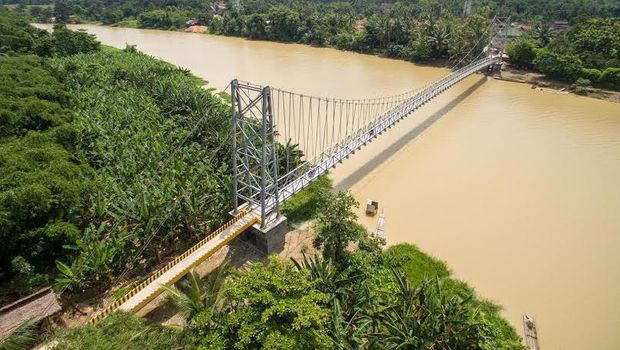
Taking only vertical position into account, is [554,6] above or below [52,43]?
above

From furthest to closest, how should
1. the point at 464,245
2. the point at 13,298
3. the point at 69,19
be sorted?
the point at 69,19 < the point at 464,245 < the point at 13,298

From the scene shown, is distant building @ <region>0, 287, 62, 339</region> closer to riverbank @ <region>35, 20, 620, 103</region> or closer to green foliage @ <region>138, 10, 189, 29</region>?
riverbank @ <region>35, 20, 620, 103</region>

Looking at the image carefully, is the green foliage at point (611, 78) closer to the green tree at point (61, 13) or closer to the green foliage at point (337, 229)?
the green foliage at point (337, 229)

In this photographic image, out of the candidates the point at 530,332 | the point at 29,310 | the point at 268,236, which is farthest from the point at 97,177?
the point at 530,332

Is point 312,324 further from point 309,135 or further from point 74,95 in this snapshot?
point 74,95

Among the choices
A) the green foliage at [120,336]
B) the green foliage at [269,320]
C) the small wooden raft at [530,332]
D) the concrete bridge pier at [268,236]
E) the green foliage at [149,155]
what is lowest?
the small wooden raft at [530,332]

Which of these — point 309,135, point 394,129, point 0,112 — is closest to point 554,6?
point 394,129

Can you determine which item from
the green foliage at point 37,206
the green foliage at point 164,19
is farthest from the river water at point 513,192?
the green foliage at point 164,19
